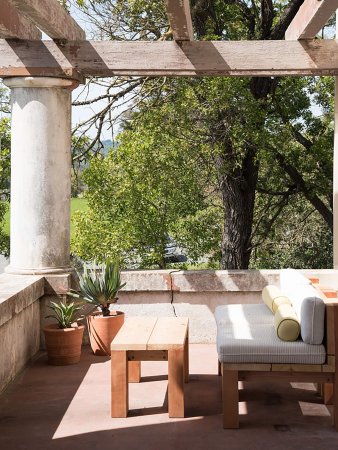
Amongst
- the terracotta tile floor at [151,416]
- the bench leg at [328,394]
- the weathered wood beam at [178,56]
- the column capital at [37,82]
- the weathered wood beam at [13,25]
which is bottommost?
the terracotta tile floor at [151,416]

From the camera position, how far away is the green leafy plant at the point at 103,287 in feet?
17.6

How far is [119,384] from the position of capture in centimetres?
394

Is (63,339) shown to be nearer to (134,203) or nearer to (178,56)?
(178,56)

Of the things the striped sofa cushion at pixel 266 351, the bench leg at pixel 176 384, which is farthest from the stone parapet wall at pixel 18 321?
the striped sofa cushion at pixel 266 351

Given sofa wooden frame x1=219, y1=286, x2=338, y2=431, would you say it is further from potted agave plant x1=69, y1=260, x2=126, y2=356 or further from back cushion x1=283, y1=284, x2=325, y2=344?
potted agave plant x1=69, y1=260, x2=126, y2=356

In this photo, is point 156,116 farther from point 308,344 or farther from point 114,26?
point 308,344

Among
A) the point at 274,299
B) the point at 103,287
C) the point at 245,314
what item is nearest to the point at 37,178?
the point at 103,287

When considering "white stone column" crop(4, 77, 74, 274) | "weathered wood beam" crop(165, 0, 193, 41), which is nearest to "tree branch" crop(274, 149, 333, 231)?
"weathered wood beam" crop(165, 0, 193, 41)

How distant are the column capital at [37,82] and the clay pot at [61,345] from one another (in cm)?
191

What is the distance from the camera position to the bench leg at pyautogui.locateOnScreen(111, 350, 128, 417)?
12.9 feet

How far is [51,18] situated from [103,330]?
233 cm

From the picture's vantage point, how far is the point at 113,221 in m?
13.0

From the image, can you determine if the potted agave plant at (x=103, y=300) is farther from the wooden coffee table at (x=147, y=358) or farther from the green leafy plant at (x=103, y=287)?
the wooden coffee table at (x=147, y=358)

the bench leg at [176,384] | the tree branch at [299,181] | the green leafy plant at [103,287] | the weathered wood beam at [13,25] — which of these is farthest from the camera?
the tree branch at [299,181]
